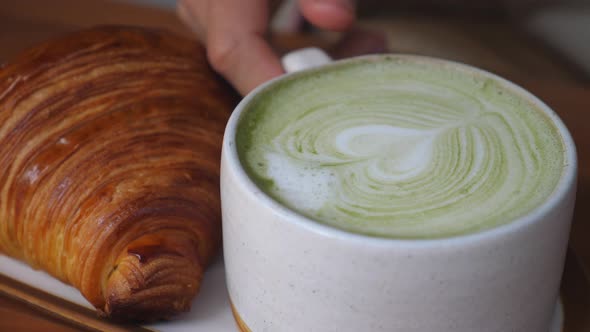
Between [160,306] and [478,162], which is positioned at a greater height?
[478,162]

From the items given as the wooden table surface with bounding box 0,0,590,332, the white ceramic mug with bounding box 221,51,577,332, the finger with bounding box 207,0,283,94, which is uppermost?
the white ceramic mug with bounding box 221,51,577,332

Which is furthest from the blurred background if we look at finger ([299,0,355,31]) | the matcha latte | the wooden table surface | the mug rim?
the mug rim

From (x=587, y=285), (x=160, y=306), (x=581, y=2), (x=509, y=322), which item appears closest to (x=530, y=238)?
(x=509, y=322)

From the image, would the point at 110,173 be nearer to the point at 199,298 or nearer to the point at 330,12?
the point at 199,298

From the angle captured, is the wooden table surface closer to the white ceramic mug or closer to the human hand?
the white ceramic mug

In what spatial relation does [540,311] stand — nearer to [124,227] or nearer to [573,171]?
[573,171]

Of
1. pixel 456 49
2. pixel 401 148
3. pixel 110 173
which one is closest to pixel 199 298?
pixel 110 173
